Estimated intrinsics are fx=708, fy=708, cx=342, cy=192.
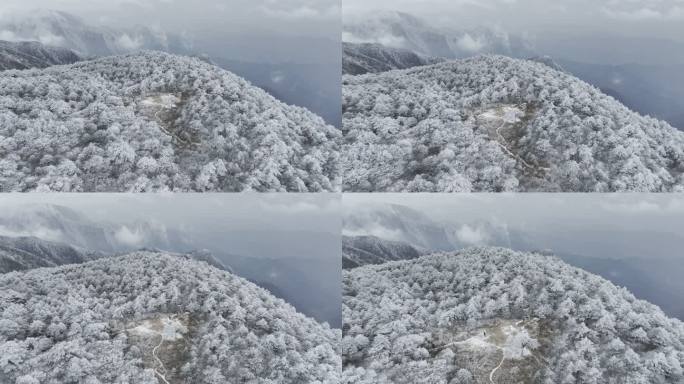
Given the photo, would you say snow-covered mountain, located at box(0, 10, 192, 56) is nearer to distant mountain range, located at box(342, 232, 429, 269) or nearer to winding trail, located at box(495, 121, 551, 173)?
distant mountain range, located at box(342, 232, 429, 269)

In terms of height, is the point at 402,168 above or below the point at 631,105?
below

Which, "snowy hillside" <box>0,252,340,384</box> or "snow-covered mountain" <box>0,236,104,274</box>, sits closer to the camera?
"snowy hillside" <box>0,252,340,384</box>

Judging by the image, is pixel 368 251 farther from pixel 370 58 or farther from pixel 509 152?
pixel 370 58

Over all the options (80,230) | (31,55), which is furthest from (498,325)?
(31,55)

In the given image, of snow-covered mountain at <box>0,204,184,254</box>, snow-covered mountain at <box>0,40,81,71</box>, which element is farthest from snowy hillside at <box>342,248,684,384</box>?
snow-covered mountain at <box>0,40,81,71</box>

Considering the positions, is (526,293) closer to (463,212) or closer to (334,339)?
(463,212)

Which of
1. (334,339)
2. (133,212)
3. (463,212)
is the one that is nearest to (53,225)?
(133,212)

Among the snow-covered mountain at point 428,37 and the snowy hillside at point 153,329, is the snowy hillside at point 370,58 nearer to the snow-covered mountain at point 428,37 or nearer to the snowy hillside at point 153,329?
the snow-covered mountain at point 428,37

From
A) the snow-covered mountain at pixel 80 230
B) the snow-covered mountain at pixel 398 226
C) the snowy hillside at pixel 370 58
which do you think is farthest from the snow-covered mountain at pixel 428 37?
the snow-covered mountain at pixel 80 230
